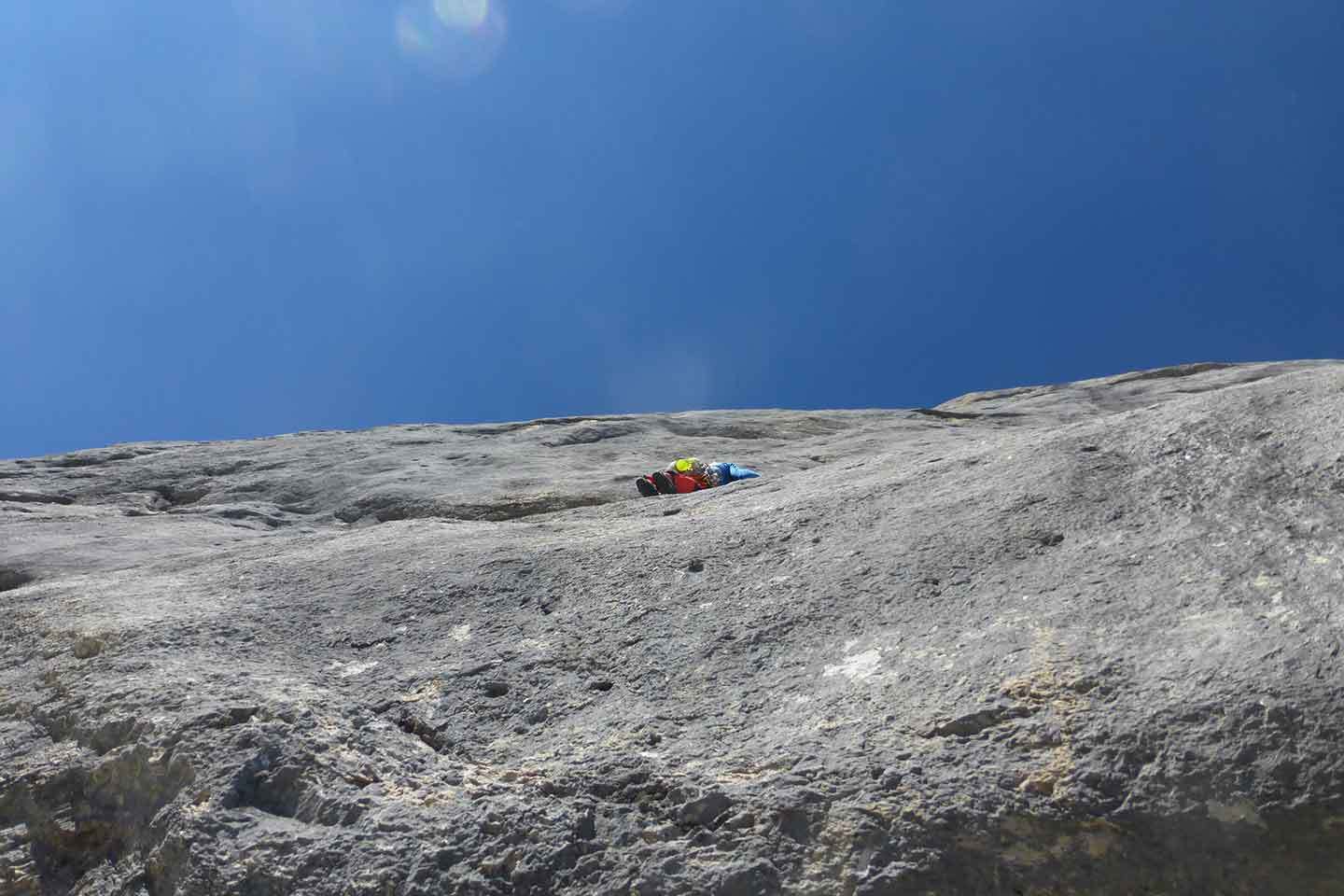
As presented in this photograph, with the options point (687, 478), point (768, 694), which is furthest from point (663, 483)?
point (768, 694)

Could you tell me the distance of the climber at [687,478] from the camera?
6.94 metres

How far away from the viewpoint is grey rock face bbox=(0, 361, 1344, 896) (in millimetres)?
2273

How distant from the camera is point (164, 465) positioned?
930 cm

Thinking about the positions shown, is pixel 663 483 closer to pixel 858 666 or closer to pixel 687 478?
pixel 687 478

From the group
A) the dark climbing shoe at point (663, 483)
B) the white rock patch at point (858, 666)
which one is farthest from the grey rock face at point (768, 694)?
the dark climbing shoe at point (663, 483)

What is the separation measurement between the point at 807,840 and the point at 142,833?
1.72 metres

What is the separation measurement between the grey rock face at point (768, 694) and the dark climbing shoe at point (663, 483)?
1.94 meters

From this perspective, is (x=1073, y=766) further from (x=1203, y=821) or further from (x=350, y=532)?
(x=350, y=532)

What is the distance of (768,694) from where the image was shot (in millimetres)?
2973

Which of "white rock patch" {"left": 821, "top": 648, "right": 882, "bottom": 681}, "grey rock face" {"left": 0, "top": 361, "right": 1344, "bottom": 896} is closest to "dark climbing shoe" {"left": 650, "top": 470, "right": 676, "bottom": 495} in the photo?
"grey rock face" {"left": 0, "top": 361, "right": 1344, "bottom": 896}

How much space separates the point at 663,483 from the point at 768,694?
4.02m

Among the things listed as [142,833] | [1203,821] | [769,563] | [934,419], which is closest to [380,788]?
[142,833]

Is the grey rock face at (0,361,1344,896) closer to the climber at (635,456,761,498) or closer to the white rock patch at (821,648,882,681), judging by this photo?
the white rock patch at (821,648,882,681)

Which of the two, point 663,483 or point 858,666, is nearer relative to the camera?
point 858,666
